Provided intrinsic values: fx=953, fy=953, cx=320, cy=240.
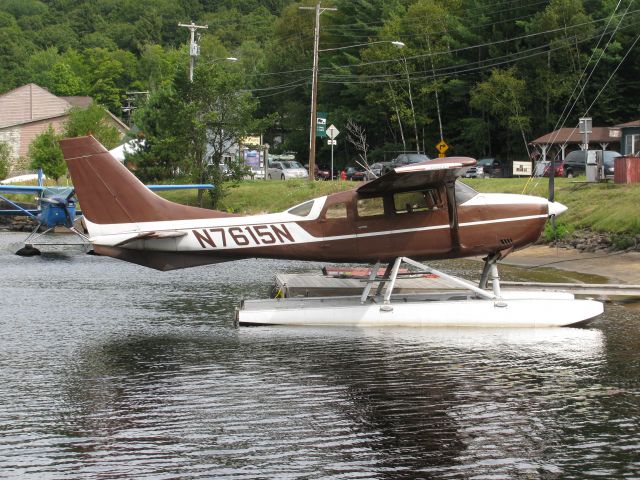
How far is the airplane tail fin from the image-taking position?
16750 mm

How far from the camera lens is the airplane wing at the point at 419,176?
50.3 feet

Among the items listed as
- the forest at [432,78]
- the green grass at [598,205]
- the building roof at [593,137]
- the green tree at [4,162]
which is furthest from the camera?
the green tree at [4,162]

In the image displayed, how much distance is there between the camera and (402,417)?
10.6m

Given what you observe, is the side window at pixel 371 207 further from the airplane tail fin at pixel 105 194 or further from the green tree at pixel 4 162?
the green tree at pixel 4 162

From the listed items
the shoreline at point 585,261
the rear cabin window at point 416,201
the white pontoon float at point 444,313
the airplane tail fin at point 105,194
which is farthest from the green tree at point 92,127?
the rear cabin window at point 416,201

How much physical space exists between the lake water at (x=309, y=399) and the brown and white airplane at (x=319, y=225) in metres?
1.41

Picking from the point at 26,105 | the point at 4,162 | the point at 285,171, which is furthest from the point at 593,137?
the point at 26,105

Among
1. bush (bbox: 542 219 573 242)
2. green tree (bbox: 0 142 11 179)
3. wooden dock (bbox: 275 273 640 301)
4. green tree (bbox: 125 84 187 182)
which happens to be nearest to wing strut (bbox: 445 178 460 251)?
wooden dock (bbox: 275 273 640 301)

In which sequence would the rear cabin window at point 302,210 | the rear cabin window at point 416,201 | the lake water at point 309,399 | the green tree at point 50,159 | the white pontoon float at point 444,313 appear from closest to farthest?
the lake water at point 309,399 < the white pontoon float at point 444,313 < the rear cabin window at point 416,201 < the rear cabin window at point 302,210 < the green tree at point 50,159

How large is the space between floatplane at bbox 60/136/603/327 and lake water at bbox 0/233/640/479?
0.41m

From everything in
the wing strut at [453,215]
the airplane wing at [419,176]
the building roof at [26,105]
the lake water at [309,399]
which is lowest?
the lake water at [309,399]

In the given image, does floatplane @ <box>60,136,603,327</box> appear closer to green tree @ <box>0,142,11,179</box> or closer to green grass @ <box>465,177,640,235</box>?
green grass @ <box>465,177,640,235</box>

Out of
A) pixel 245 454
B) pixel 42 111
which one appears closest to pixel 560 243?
pixel 245 454

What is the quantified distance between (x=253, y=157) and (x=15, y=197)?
59.8 feet
